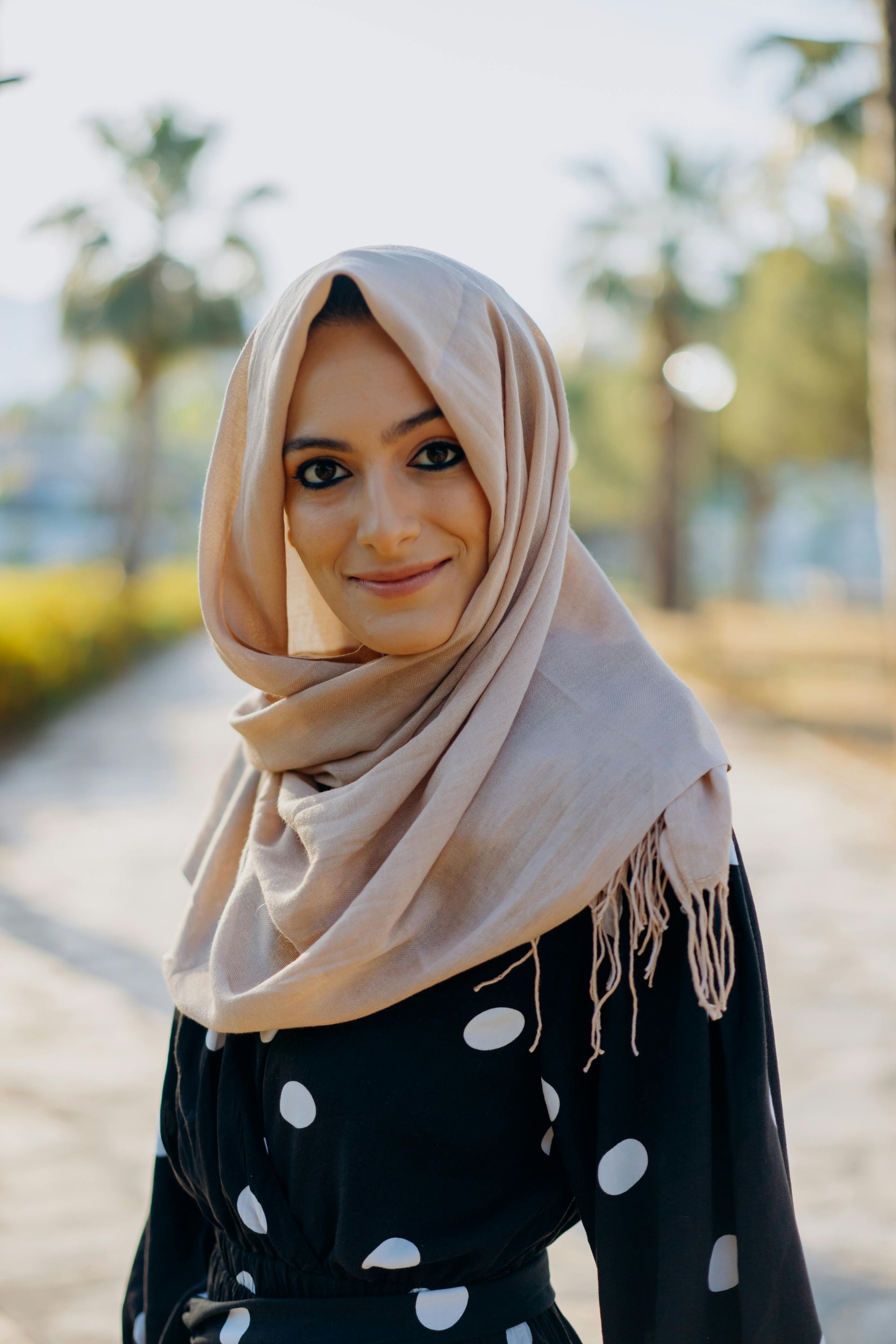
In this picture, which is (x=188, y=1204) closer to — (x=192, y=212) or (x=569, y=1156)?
(x=569, y=1156)

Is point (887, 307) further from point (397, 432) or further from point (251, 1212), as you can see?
point (251, 1212)

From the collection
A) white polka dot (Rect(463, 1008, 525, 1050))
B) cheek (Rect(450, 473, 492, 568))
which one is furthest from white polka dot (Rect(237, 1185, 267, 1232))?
cheek (Rect(450, 473, 492, 568))

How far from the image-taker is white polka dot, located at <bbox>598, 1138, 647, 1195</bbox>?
3.83 ft

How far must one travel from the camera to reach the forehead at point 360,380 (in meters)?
1.22

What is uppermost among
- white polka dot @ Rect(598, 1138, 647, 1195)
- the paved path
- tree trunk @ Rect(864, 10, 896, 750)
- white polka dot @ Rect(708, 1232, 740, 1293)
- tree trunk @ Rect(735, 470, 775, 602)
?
tree trunk @ Rect(735, 470, 775, 602)

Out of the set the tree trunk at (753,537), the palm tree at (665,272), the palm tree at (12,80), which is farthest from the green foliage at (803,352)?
the palm tree at (12,80)

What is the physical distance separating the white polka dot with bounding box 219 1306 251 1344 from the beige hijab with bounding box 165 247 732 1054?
0.30m

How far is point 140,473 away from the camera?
79.0ft

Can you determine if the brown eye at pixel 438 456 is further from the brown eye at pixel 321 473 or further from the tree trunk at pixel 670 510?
the tree trunk at pixel 670 510

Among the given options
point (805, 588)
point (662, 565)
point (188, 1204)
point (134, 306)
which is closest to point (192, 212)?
point (134, 306)

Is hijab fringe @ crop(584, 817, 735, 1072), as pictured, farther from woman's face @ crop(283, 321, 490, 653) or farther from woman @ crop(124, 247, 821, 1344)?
woman's face @ crop(283, 321, 490, 653)

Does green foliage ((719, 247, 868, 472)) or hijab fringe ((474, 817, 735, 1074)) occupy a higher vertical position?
green foliage ((719, 247, 868, 472))

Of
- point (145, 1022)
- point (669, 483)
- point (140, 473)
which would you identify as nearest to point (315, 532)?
point (145, 1022)

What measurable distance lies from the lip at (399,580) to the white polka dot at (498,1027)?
1.38ft
